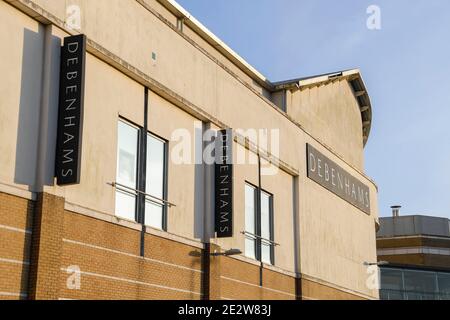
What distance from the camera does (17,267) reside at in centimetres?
1531

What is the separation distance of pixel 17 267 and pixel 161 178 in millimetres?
6473

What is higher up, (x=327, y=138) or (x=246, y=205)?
(x=327, y=138)

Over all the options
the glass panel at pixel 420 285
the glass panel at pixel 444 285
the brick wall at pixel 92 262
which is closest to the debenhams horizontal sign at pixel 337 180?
the brick wall at pixel 92 262

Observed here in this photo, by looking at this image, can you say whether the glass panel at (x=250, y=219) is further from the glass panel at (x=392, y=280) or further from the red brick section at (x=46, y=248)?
the glass panel at (x=392, y=280)

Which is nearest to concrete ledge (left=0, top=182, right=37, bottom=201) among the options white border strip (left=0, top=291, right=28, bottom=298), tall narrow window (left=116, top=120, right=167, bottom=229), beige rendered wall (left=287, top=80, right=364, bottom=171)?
white border strip (left=0, top=291, right=28, bottom=298)

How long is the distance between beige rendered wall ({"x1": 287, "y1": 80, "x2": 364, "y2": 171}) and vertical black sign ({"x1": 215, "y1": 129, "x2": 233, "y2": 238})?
856 cm

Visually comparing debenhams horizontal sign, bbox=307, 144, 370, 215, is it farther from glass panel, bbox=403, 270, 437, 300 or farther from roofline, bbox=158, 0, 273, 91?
glass panel, bbox=403, 270, 437, 300

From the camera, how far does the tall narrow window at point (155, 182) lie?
2020 centimetres

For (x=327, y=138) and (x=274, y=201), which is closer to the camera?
(x=274, y=201)

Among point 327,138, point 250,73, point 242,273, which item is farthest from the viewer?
point 327,138

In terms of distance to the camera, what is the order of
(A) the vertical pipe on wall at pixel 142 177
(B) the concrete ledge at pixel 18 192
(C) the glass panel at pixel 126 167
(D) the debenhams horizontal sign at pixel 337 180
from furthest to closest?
(D) the debenhams horizontal sign at pixel 337 180 → (A) the vertical pipe on wall at pixel 142 177 → (C) the glass panel at pixel 126 167 → (B) the concrete ledge at pixel 18 192

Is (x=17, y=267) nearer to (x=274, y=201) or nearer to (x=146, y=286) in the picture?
(x=146, y=286)
